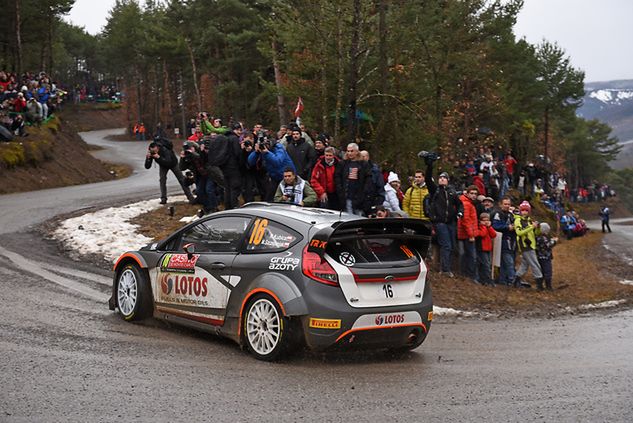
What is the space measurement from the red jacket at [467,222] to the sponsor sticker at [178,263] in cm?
803

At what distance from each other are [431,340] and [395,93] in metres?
8.84

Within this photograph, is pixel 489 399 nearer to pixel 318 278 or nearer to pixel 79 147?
pixel 318 278

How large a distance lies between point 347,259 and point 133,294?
10.5ft

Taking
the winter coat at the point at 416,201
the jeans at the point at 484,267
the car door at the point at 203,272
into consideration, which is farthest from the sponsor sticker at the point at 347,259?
the jeans at the point at 484,267

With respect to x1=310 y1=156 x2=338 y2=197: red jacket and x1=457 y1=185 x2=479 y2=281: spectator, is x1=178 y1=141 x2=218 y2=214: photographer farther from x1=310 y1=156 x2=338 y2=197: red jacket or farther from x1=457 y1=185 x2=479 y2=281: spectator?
x1=457 y1=185 x2=479 y2=281: spectator

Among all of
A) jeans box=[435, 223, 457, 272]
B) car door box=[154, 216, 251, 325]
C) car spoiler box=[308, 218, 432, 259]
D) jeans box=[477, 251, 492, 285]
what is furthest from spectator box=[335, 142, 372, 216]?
car spoiler box=[308, 218, 432, 259]

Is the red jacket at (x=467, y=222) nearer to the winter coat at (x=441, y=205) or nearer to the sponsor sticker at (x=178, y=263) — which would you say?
the winter coat at (x=441, y=205)

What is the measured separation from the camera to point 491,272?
1631cm


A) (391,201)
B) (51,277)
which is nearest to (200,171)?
(391,201)

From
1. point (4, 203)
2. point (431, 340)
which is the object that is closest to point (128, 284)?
point (431, 340)

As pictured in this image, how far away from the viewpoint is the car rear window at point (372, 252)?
7.88m

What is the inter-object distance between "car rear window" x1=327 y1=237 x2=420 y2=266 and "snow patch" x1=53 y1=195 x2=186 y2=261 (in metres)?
7.21

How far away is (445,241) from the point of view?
15.1 meters

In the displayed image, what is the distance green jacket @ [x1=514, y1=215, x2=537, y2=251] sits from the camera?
1719 centimetres
